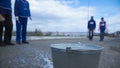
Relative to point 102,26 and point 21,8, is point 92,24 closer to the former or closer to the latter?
point 102,26

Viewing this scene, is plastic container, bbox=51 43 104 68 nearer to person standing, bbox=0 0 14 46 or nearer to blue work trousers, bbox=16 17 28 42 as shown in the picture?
person standing, bbox=0 0 14 46

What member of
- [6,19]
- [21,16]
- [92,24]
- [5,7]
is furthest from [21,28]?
[92,24]

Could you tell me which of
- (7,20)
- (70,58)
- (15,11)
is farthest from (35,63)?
(15,11)

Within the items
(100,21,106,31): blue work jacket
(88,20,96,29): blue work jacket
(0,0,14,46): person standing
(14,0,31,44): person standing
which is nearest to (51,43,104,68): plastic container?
(0,0,14,46): person standing

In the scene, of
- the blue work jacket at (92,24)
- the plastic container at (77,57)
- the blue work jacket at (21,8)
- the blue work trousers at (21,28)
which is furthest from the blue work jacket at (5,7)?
the blue work jacket at (92,24)

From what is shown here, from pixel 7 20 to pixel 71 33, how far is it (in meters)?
18.9

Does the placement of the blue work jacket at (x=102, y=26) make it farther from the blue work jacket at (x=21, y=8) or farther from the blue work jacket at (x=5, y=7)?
the blue work jacket at (x=5, y=7)

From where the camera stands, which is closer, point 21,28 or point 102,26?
point 21,28

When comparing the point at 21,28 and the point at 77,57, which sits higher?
the point at 21,28

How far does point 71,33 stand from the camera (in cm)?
2711

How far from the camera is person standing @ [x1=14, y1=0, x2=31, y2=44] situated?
9.73 meters

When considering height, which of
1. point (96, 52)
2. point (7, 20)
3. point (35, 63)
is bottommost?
point (35, 63)

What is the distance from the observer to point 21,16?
388 inches

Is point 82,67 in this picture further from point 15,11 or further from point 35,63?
point 15,11
